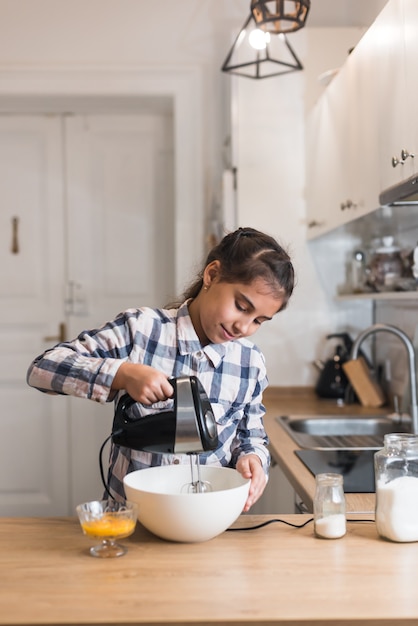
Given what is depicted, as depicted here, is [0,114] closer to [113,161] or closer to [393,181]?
[113,161]

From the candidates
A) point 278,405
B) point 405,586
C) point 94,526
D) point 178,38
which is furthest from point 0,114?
point 405,586

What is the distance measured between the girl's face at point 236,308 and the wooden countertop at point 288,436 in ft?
1.43

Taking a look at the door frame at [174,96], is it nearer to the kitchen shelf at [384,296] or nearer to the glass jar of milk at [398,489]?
the kitchen shelf at [384,296]

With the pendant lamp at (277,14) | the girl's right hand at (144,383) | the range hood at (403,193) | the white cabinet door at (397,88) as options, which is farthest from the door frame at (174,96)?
the girl's right hand at (144,383)

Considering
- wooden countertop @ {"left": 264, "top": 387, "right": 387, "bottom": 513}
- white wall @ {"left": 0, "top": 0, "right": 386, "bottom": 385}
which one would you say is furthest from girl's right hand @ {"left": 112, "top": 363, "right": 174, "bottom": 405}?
white wall @ {"left": 0, "top": 0, "right": 386, "bottom": 385}

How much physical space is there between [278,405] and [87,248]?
4.14 ft

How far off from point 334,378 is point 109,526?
2114mm

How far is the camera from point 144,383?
139cm

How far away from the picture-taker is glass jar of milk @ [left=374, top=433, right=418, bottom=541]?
137 centimetres

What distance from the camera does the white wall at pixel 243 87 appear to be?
3.32m

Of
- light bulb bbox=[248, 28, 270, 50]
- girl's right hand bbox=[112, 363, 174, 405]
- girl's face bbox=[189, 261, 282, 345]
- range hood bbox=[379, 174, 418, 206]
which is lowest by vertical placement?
girl's right hand bbox=[112, 363, 174, 405]

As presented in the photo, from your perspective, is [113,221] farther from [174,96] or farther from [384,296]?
[384,296]

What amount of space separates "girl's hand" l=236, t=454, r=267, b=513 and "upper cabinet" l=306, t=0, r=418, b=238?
0.75 meters

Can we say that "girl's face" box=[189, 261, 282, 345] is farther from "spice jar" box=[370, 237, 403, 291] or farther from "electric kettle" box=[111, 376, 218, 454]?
"spice jar" box=[370, 237, 403, 291]
